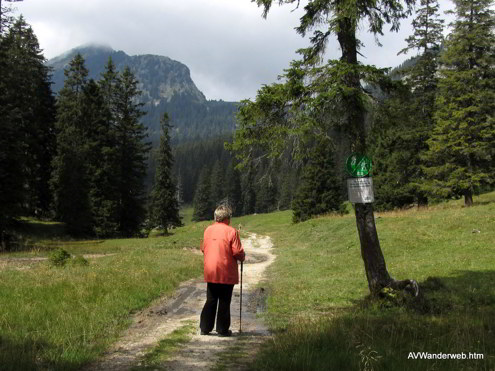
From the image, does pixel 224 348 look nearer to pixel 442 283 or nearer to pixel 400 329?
pixel 400 329

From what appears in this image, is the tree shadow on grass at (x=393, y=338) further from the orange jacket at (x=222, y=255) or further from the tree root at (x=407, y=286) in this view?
the orange jacket at (x=222, y=255)

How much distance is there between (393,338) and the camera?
5.70 metres

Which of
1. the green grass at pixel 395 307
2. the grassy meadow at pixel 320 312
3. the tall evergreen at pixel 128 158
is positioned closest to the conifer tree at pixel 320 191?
the tall evergreen at pixel 128 158

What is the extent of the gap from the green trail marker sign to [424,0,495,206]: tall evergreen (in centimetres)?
2325

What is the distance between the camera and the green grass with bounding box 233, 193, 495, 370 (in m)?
5.01

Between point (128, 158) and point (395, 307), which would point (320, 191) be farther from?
point (395, 307)

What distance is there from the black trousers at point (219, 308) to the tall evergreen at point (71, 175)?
123ft

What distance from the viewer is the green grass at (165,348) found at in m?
5.15

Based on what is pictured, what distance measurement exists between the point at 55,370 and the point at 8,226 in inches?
1187

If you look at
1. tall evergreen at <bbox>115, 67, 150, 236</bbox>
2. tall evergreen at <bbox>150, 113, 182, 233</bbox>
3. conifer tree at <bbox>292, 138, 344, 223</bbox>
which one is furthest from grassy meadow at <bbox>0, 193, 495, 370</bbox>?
tall evergreen at <bbox>150, 113, 182, 233</bbox>

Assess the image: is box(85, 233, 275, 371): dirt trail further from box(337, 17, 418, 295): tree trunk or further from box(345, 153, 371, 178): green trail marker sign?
box(345, 153, 371, 178): green trail marker sign

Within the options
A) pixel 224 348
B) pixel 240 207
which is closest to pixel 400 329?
pixel 224 348

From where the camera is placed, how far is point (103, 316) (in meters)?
7.55

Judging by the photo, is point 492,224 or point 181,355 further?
point 492,224
